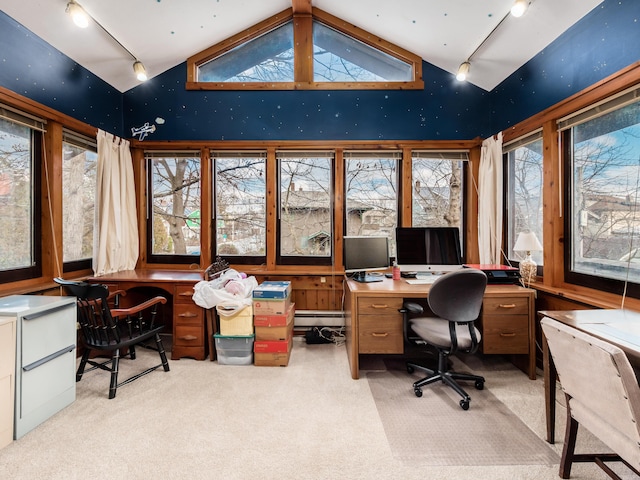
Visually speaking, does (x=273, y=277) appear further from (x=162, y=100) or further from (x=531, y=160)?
(x=531, y=160)

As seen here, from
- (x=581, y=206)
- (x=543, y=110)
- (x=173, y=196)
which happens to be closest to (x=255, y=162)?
(x=173, y=196)

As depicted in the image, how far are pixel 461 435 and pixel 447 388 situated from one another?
57cm

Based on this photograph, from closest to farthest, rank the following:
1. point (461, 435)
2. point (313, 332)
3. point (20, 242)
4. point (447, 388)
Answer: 1. point (461, 435)
2. point (447, 388)
3. point (20, 242)
4. point (313, 332)

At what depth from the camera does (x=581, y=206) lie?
8.16 ft

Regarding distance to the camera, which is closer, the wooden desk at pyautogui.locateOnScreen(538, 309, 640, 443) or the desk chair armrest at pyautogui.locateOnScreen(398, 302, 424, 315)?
the wooden desk at pyautogui.locateOnScreen(538, 309, 640, 443)

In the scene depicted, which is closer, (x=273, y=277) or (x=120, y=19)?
(x=120, y=19)

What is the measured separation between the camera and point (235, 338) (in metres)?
2.82

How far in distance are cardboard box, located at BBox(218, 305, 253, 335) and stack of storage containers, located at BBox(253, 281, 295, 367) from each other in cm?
5

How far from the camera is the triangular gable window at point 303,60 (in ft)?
11.5

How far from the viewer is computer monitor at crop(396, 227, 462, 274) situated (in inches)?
118

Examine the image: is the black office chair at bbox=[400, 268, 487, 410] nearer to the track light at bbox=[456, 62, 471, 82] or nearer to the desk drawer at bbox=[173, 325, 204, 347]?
the desk drawer at bbox=[173, 325, 204, 347]

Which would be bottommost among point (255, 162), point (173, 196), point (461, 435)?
point (461, 435)

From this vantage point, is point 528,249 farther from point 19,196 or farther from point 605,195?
point 19,196

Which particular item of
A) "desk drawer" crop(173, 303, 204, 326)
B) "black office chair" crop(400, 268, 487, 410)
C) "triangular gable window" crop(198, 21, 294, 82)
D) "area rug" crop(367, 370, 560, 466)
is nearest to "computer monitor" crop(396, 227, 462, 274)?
"black office chair" crop(400, 268, 487, 410)
